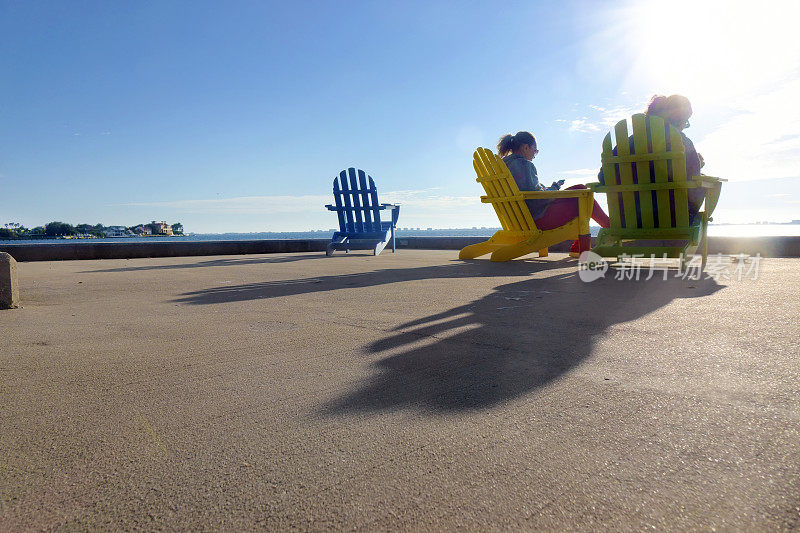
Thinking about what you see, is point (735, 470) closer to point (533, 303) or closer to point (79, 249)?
point (533, 303)

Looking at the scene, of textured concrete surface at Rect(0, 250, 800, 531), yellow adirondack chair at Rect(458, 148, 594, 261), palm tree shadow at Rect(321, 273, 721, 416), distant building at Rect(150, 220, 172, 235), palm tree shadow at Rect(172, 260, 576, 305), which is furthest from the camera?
distant building at Rect(150, 220, 172, 235)

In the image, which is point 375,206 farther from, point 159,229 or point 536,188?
point 159,229

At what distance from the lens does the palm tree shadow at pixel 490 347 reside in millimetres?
1425

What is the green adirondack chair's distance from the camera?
15.7ft

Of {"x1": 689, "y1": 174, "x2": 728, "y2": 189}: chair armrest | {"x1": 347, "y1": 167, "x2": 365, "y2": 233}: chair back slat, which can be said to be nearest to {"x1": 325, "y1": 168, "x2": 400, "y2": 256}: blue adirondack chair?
{"x1": 347, "y1": 167, "x2": 365, "y2": 233}: chair back slat

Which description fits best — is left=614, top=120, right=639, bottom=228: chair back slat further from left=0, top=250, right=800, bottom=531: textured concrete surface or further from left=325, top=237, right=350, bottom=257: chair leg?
left=325, top=237, right=350, bottom=257: chair leg

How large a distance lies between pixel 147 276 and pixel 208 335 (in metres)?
3.63

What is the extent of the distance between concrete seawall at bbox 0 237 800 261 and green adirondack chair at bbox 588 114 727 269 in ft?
12.4

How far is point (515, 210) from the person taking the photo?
21.3 ft

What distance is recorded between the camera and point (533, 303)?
3064 millimetres

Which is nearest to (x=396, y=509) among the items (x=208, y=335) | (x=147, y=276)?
(x=208, y=335)

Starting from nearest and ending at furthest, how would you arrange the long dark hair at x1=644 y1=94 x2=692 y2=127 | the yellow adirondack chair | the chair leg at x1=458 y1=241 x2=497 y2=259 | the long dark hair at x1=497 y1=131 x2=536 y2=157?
the long dark hair at x1=644 y1=94 x2=692 y2=127 < the yellow adirondack chair < the long dark hair at x1=497 y1=131 x2=536 y2=157 < the chair leg at x1=458 y1=241 x2=497 y2=259

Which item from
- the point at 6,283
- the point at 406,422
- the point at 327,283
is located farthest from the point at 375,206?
the point at 406,422

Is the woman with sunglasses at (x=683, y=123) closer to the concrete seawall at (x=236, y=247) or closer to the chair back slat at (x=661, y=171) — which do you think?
the chair back slat at (x=661, y=171)
